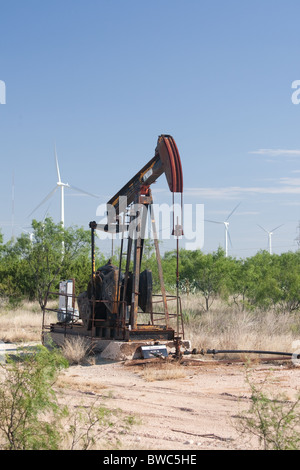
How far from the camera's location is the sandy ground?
6996 mm

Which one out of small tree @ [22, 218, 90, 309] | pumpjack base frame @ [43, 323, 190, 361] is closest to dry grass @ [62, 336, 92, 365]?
pumpjack base frame @ [43, 323, 190, 361]

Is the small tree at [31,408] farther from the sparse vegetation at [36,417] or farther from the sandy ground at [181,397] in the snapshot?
the sandy ground at [181,397]

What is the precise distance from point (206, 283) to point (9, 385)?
19.9 m

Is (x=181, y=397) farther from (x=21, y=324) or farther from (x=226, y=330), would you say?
(x=21, y=324)

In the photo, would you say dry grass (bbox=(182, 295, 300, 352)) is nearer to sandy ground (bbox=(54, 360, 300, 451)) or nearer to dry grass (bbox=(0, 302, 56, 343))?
sandy ground (bbox=(54, 360, 300, 451))

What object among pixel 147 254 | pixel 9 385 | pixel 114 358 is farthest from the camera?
pixel 147 254

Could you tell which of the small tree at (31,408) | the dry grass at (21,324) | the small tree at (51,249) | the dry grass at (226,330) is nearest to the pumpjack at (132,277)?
the dry grass at (226,330)

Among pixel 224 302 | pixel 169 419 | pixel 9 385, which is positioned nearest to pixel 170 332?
pixel 169 419

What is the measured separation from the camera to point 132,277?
14.8 m

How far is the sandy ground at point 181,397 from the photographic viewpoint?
700 cm

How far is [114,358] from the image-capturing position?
44.5ft

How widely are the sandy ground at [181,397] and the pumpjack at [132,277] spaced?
1.10 meters
